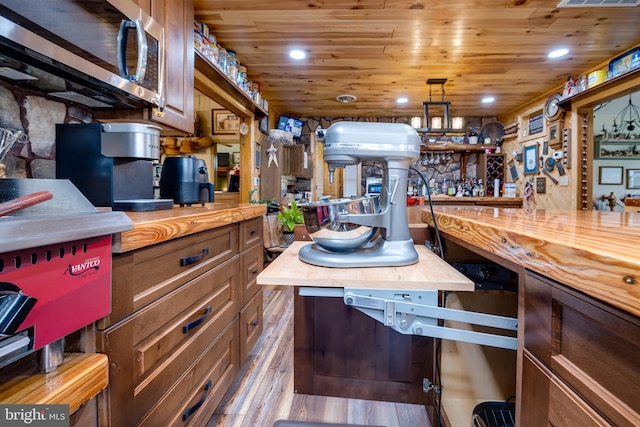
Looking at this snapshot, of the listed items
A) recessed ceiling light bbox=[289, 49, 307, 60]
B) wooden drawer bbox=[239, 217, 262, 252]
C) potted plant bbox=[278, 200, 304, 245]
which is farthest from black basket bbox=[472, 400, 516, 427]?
recessed ceiling light bbox=[289, 49, 307, 60]

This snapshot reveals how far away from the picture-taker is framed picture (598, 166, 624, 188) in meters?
5.38

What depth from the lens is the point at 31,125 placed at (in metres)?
1.14

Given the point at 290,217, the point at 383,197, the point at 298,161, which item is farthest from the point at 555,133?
the point at 383,197

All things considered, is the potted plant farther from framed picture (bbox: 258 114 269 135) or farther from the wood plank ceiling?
the wood plank ceiling

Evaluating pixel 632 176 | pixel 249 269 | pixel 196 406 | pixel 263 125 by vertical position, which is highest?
pixel 263 125

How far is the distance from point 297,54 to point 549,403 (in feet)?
10.6

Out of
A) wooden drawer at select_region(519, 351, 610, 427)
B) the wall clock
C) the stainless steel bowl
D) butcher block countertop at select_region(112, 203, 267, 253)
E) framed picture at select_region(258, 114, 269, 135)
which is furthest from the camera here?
framed picture at select_region(258, 114, 269, 135)

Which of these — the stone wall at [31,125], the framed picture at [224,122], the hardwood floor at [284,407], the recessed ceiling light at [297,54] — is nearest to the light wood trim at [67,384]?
the stone wall at [31,125]

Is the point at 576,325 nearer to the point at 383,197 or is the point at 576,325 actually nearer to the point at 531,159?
the point at 383,197

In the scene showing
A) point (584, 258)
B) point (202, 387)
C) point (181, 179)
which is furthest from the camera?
point (181, 179)

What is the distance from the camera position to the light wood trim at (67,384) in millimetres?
545

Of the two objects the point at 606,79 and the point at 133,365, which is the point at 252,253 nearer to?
the point at 133,365

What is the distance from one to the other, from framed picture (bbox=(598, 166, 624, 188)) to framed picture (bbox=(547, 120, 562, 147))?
2.31 meters

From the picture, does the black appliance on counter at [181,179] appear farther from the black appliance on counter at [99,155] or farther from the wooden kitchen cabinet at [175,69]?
the black appliance on counter at [99,155]
